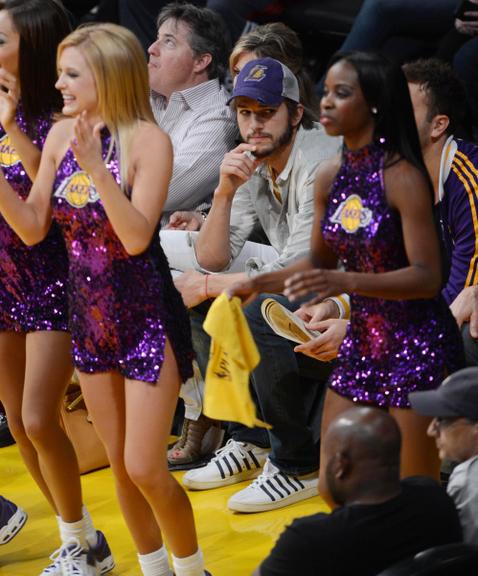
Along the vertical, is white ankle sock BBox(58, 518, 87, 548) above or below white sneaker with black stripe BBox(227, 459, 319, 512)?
above

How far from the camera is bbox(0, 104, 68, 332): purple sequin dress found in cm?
363

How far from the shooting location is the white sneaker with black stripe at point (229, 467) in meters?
4.53

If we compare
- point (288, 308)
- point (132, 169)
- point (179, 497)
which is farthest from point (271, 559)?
point (288, 308)

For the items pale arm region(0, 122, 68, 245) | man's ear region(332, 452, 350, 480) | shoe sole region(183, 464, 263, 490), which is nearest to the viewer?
man's ear region(332, 452, 350, 480)

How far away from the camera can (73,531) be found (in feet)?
12.2

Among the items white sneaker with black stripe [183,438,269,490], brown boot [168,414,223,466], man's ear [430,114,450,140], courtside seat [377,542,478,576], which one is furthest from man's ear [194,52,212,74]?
courtside seat [377,542,478,576]

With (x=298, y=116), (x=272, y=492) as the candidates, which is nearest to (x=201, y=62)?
(x=298, y=116)

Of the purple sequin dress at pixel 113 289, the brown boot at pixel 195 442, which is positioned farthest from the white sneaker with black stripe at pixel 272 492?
the purple sequin dress at pixel 113 289

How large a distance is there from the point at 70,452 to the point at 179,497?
489 mm

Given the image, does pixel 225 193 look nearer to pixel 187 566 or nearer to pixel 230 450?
pixel 230 450

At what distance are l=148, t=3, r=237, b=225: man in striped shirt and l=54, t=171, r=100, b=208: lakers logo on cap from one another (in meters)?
1.56

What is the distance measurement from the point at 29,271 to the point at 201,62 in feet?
5.75

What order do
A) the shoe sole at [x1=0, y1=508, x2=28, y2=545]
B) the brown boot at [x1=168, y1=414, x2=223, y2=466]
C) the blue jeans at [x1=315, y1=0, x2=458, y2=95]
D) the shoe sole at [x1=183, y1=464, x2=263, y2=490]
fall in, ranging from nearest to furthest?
the shoe sole at [x1=0, y1=508, x2=28, y2=545]
the shoe sole at [x1=183, y1=464, x2=263, y2=490]
the brown boot at [x1=168, y1=414, x2=223, y2=466]
the blue jeans at [x1=315, y1=0, x2=458, y2=95]

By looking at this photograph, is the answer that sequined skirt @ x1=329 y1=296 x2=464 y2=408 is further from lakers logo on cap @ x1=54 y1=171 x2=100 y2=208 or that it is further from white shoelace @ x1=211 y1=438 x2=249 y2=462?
white shoelace @ x1=211 y1=438 x2=249 y2=462
